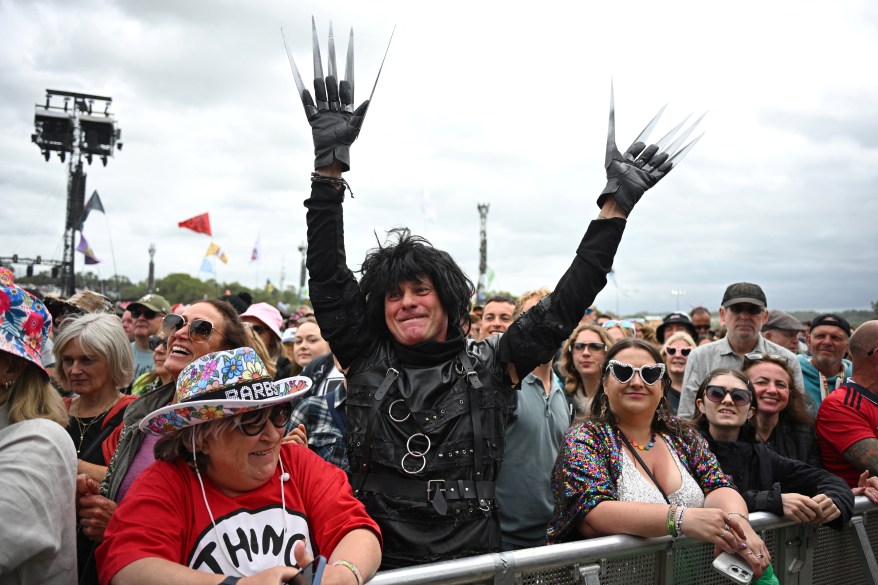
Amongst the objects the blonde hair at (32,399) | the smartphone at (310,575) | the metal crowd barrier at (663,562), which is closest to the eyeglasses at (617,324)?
the metal crowd barrier at (663,562)

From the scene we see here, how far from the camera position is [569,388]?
4984mm

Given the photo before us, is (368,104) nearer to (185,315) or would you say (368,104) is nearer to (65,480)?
(185,315)

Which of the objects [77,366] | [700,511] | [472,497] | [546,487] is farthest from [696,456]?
[77,366]

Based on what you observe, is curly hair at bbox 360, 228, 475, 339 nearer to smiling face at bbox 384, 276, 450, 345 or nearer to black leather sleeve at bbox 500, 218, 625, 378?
smiling face at bbox 384, 276, 450, 345

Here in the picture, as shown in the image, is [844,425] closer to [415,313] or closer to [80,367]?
[415,313]

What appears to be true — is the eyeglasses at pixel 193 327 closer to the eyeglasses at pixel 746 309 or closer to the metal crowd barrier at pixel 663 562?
the metal crowd barrier at pixel 663 562

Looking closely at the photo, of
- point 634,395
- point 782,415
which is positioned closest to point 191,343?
point 634,395

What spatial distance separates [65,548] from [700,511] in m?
2.22

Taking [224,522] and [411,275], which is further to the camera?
[411,275]

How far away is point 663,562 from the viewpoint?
8.63ft

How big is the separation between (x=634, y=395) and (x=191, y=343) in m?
1.99

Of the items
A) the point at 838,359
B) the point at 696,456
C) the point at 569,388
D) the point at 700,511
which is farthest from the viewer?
the point at 838,359

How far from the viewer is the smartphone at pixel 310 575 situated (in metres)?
1.77

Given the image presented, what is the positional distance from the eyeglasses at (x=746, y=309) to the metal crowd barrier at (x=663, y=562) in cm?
188
